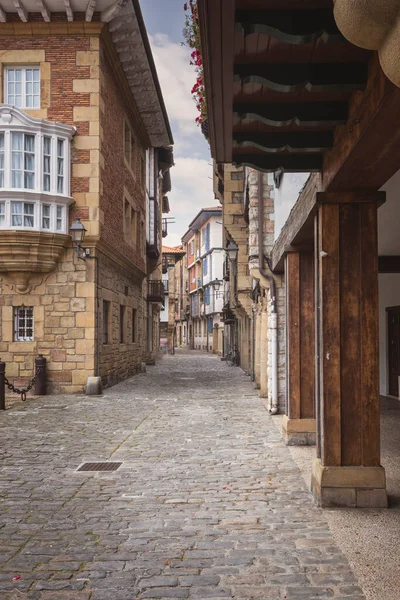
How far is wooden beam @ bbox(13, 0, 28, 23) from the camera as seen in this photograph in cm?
1401

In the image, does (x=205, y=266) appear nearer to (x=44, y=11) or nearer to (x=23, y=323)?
(x=23, y=323)

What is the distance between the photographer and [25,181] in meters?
14.2

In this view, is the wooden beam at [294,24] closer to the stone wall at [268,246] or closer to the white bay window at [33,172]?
the stone wall at [268,246]

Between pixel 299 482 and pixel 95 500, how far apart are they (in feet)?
6.48

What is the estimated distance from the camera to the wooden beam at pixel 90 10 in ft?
46.2

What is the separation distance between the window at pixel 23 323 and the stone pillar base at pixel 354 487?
36.9 ft

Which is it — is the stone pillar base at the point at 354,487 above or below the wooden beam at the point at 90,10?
below

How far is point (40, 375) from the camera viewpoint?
1421 cm

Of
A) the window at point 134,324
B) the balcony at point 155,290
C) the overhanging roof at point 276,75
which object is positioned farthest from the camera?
the balcony at point 155,290

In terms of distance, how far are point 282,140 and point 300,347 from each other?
353 centimetres

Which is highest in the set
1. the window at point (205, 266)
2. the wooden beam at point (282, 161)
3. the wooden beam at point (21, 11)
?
the wooden beam at point (21, 11)

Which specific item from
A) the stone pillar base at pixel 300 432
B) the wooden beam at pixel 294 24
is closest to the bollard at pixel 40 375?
the stone pillar base at pixel 300 432

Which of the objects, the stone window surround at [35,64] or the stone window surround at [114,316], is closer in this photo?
the stone window surround at [35,64]

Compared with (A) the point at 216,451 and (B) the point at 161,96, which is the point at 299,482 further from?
(B) the point at 161,96
